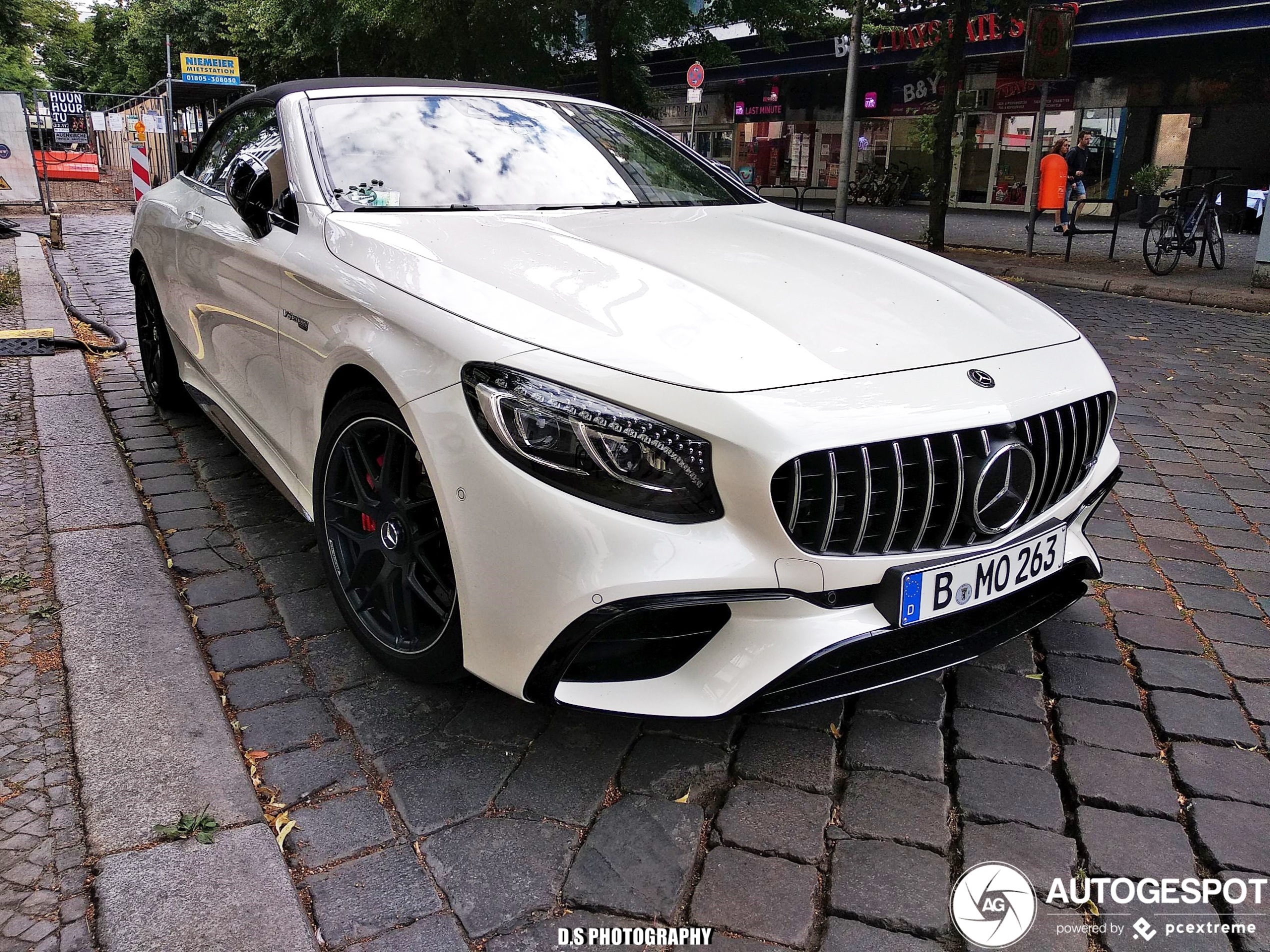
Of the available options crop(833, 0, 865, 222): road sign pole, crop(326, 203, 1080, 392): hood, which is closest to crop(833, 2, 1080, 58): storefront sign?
crop(833, 0, 865, 222): road sign pole

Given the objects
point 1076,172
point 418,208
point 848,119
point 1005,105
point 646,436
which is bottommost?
point 646,436

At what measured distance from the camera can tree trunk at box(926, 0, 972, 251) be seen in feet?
44.0

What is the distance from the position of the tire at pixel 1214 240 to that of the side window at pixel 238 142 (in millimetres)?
11270

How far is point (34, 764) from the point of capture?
7.76 ft

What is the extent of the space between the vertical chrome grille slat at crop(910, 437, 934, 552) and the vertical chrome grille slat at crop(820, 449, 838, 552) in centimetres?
22

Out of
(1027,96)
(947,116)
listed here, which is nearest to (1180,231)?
(947,116)

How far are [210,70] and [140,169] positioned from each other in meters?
18.5

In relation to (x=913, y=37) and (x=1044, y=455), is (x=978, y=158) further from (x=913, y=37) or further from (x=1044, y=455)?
(x=1044, y=455)

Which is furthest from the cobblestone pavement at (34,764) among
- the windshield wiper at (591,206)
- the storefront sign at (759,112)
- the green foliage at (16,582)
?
the storefront sign at (759,112)

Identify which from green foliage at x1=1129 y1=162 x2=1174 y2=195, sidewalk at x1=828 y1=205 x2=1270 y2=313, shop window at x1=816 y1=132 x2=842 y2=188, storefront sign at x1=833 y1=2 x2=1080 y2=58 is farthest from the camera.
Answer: shop window at x1=816 y1=132 x2=842 y2=188

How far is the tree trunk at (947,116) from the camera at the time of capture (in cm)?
1341

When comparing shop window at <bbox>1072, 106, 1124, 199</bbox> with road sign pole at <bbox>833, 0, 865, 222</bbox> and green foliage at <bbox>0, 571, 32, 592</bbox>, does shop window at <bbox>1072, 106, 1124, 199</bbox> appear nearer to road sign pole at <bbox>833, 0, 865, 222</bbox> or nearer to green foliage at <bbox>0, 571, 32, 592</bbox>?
road sign pole at <bbox>833, 0, 865, 222</bbox>

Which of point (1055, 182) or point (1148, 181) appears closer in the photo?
point (1148, 181)

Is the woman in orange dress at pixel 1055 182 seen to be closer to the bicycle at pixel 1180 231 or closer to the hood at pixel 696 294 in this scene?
the bicycle at pixel 1180 231
